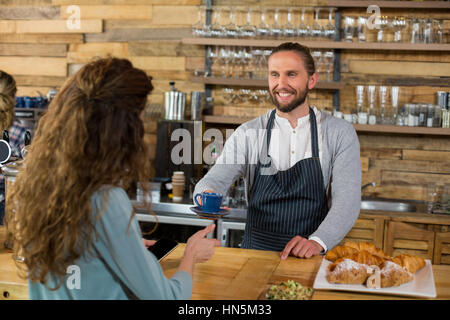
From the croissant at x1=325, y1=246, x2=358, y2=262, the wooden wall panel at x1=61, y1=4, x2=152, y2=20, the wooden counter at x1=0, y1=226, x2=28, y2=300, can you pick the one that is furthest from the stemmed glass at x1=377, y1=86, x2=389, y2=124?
the wooden counter at x1=0, y1=226, x2=28, y2=300

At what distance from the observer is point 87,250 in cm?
134

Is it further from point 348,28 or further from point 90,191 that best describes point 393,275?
point 348,28

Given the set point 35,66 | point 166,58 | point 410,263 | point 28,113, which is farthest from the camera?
point 35,66

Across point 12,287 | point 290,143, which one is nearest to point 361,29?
point 290,143

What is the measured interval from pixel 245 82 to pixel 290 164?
1.76 metres

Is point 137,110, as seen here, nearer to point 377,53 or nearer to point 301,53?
point 301,53

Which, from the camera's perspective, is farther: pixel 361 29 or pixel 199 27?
pixel 199 27

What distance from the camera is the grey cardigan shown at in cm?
249

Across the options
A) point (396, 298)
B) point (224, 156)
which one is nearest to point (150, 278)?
point (396, 298)

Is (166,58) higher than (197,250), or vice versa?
(166,58)

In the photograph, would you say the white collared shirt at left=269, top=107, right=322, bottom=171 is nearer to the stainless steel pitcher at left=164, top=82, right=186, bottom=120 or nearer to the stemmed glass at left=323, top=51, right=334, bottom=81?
the stemmed glass at left=323, top=51, right=334, bottom=81

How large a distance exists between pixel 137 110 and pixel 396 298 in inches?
38.9

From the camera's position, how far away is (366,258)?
193 centimetres

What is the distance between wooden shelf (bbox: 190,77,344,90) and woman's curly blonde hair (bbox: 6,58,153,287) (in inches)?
123
